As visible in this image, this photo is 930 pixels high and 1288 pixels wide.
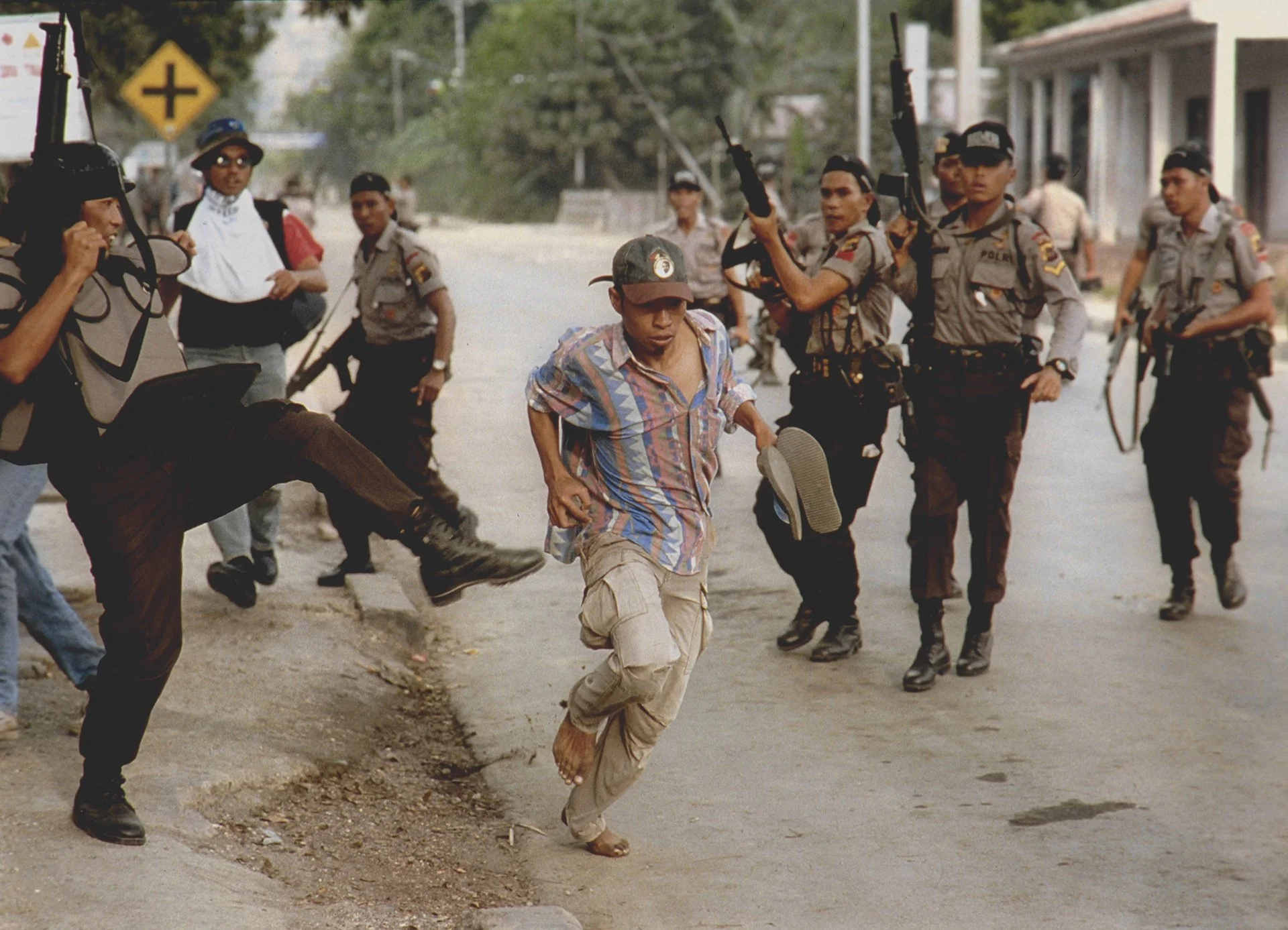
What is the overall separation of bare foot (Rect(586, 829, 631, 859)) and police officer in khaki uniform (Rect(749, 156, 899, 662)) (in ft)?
6.23

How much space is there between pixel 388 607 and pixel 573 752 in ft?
10.1

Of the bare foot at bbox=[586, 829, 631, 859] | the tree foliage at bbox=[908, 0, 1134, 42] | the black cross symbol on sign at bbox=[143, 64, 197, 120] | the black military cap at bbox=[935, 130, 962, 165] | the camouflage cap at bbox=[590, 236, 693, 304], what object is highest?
the tree foliage at bbox=[908, 0, 1134, 42]

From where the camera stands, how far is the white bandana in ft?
24.2

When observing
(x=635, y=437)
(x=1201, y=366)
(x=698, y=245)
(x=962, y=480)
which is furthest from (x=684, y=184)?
(x=635, y=437)

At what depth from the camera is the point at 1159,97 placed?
89.4 feet

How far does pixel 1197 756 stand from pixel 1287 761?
269 millimetres

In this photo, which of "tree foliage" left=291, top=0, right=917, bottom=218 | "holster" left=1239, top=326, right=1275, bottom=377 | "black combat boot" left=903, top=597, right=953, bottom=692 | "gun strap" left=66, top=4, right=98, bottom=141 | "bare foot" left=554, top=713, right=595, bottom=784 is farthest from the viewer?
"tree foliage" left=291, top=0, right=917, bottom=218

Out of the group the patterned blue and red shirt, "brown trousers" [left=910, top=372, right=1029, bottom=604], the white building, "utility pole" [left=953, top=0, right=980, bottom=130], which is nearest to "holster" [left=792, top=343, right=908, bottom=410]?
"brown trousers" [left=910, top=372, right=1029, bottom=604]

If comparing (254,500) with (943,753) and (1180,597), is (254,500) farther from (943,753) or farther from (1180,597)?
(1180,597)

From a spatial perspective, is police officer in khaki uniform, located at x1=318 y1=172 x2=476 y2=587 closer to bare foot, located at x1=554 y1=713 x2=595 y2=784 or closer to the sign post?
bare foot, located at x1=554 y1=713 x2=595 y2=784

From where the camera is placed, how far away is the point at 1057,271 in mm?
6688

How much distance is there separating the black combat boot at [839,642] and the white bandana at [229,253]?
2566 millimetres

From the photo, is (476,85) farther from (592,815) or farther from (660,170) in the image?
(592,815)

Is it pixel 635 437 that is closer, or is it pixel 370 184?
pixel 635 437
